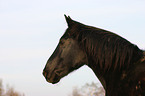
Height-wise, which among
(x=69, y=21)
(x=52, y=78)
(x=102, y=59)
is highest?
(x=69, y=21)

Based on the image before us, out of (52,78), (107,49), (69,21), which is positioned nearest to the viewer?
(107,49)

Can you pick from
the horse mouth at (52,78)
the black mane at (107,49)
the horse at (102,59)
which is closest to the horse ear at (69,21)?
the horse at (102,59)

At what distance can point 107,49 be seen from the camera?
546 centimetres

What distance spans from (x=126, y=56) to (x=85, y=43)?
3.19 ft

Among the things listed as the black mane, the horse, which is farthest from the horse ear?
the black mane

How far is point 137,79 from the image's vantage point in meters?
5.09

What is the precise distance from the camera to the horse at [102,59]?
521cm

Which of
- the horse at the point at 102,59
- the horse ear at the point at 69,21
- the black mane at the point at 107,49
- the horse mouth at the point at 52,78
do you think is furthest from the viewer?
the horse mouth at the point at 52,78

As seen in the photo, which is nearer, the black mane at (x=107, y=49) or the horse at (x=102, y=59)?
the horse at (x=102, y=59)

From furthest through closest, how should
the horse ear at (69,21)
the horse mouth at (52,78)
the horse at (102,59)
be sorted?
the horse mouth at (52,78)
the horse ear at (69,21)
the horse at (102,59)

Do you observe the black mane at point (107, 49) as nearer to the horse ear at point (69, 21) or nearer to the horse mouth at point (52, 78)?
the horse ear at point (69, 21)

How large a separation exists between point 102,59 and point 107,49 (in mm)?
236

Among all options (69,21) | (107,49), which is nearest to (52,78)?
(69,21)

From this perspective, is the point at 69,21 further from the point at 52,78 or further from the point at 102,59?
the point at 52,78
